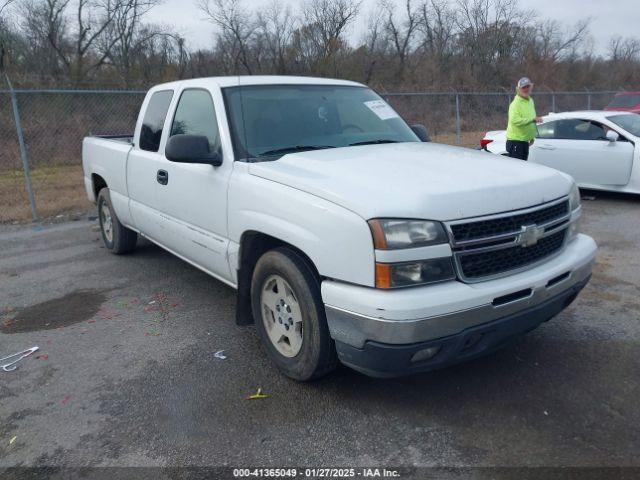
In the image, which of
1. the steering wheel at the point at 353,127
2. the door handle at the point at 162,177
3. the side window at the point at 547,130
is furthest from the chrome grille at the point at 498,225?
the side window at the point at 547,130

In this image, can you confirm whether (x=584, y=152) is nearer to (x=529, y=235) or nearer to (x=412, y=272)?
(x=529, y=235)

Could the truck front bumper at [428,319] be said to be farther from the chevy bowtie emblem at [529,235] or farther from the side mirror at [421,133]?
the side mirror at [421,133]

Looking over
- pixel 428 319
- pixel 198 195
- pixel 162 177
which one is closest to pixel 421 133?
pixel 198 195

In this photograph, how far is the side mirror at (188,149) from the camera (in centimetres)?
374

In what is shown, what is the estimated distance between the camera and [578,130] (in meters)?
9.28

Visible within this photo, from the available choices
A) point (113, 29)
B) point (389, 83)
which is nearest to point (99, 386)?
point (389, 83)

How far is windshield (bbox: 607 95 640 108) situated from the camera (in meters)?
16.2

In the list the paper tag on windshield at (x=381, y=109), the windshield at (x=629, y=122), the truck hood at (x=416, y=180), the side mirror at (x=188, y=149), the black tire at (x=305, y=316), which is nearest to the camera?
the truck hood at (x=416, y=180)

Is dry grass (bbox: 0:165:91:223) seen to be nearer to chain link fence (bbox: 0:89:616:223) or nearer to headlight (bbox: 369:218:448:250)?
chain link fence (bbox: 0:89:616:223)

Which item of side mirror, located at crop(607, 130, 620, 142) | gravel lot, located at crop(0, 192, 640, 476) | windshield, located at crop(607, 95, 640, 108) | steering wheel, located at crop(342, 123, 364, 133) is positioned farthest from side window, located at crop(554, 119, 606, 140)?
windshield, located at crop(607, 95, 640, 108)

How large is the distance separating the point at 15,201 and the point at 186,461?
9.62m

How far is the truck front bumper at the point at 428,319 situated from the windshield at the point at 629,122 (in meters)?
7.05

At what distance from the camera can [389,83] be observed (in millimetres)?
35000

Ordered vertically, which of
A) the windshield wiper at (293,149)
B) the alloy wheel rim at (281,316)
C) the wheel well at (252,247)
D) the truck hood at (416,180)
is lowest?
the alloy wheel rim at (281,316)
